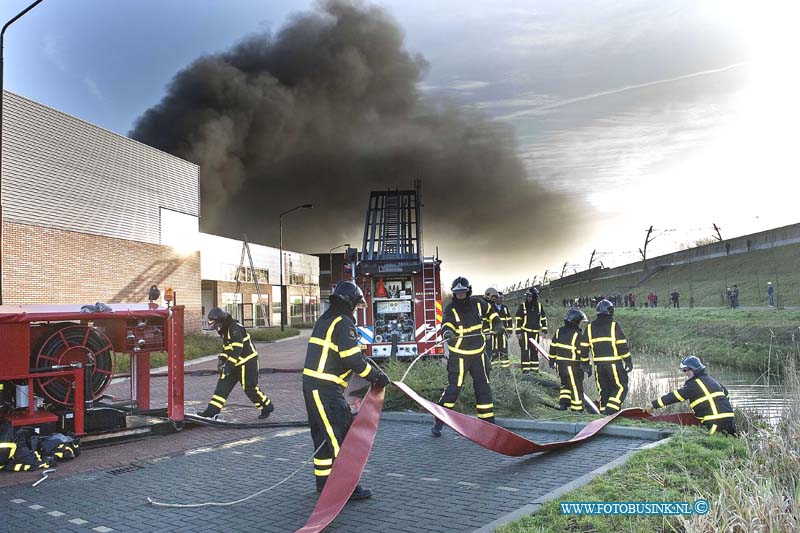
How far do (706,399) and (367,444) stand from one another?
405cm

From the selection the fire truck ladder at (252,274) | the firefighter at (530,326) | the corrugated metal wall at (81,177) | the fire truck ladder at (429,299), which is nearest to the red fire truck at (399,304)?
the fire truck ladder at (429,299)

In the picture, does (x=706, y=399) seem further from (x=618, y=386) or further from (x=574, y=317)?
(x=574, y=317)

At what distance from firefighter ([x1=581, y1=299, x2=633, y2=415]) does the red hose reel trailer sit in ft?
Answer: 19.2

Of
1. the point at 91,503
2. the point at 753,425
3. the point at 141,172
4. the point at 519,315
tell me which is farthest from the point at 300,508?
the point at 141,172

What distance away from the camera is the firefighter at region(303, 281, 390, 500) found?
5.40 metres

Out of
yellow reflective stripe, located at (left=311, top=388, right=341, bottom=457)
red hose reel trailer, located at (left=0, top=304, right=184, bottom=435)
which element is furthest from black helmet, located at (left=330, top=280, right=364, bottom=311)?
red hose reel trailer, located at (left=0, top=304, right=184, bottom=435)

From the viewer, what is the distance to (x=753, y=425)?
23.5 ft

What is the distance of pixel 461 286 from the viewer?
8.22 meters

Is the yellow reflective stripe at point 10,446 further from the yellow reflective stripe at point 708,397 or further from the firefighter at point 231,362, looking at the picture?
the yellow reflective stripe at point 708,397

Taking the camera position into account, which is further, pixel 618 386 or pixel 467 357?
pixel 618 386

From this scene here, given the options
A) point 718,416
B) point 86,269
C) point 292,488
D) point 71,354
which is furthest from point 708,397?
point 86,269

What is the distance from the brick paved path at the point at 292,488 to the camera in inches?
194

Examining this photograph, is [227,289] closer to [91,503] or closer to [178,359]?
[178,359]

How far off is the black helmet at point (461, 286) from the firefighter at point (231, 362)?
10.8ft
